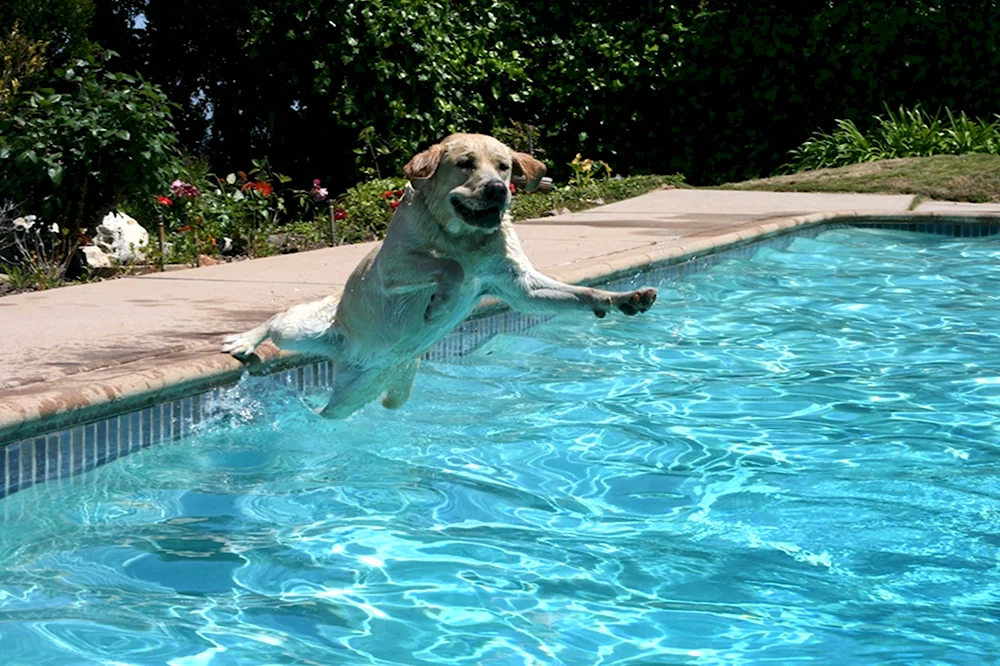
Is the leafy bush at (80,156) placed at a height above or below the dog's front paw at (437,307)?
above

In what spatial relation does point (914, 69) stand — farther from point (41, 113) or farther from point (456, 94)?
point (41, 113)

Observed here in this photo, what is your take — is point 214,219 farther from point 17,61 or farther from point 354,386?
point 354,386

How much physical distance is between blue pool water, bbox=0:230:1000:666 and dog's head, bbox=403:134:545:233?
1094mm

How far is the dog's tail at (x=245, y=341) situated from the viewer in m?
5.34

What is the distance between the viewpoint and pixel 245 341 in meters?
5.38

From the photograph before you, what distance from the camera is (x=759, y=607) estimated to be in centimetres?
393

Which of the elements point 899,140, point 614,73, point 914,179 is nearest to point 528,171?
point 914,179

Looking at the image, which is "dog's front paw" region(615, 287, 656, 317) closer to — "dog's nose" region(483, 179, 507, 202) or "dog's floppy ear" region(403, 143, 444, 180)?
"dog's nose" region(483, 179, 507, 202)

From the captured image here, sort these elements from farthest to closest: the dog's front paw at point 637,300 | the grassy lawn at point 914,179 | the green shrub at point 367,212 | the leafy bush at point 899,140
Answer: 1. the leafy bush at point 899,140
2. the grassy lawn at point 914,179
3. the green shrub at point 367,212
4. the dog's front paw at point 637,300

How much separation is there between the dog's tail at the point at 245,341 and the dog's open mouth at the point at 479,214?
1127 mm

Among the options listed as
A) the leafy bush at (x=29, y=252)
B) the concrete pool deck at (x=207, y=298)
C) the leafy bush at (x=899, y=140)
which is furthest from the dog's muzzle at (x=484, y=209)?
the leafy bush at (x=899, y=140)

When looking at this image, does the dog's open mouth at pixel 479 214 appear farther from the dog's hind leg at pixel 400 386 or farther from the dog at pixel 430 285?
the dog's hind leg at pixel 400 386

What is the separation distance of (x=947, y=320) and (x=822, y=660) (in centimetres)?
525

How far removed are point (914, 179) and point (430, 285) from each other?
9.59 m
